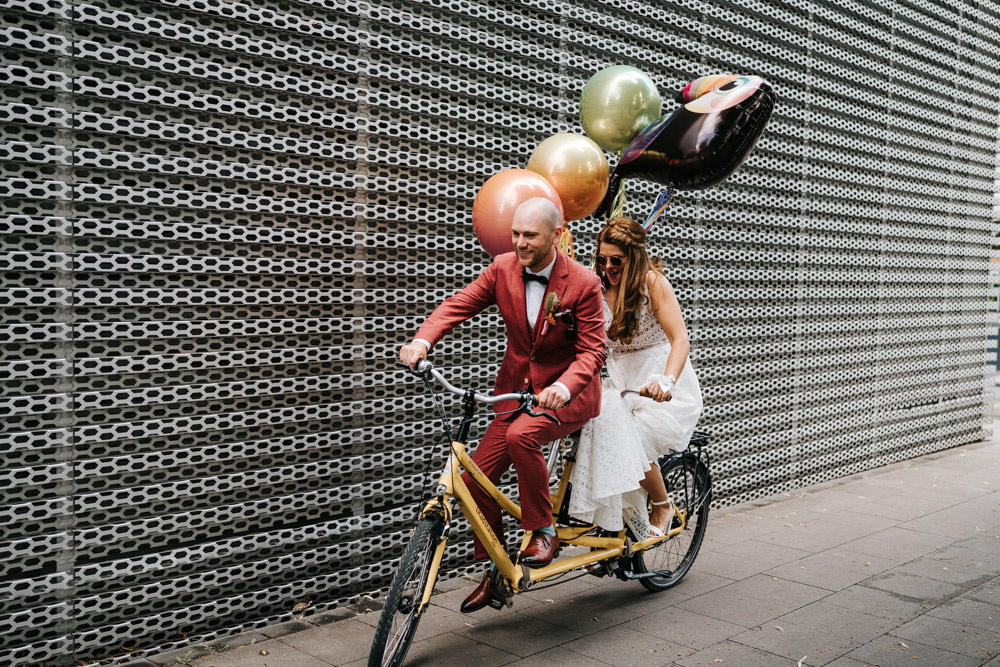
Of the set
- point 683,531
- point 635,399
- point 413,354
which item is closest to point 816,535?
point 683,531

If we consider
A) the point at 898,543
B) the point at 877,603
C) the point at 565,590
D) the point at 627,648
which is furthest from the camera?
the point at 898,543

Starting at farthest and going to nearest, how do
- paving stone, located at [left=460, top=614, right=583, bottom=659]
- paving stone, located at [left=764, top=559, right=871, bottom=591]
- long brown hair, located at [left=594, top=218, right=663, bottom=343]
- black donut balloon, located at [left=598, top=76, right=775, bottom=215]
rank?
1. paving stone, located at [left=764, top=559, right=871, bottom=591]
2. long brown hair, located at [left=594, top=218, right=663, bottom=343]
3. black donut balloon, located at [left=598, top=76, right=775, bottom=215]
4. paving stone, located at [left=460, top=614, right=583, bottom=659]

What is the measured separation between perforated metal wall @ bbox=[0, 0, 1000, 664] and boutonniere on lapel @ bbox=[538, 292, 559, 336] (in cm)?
94

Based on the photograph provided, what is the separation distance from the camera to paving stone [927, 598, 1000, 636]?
15.7ft

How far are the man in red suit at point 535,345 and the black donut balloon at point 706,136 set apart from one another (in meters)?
1.08

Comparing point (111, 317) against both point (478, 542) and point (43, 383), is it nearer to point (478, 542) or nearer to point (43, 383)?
point (43, 383)

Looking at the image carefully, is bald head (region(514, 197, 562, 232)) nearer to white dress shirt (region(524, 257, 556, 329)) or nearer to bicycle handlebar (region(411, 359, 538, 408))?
white dress shirt (region(524, 257, 556, 329))

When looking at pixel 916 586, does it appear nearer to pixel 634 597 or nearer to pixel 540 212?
pixel 634 597

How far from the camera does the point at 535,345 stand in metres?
4.17

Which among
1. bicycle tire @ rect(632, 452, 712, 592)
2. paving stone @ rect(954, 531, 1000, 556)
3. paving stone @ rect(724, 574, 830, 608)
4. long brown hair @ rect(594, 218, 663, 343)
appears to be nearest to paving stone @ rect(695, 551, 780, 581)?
paving stone @ rect(724, 574, 830, 608)

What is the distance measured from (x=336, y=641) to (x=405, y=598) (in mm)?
1028

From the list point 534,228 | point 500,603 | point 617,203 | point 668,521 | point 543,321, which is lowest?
point 500,603

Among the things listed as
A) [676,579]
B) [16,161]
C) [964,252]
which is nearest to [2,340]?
[16,161]

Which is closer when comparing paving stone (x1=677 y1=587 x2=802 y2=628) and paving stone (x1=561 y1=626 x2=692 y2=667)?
paving stone (x1=561 y1=626 x2=692 y2=667)
